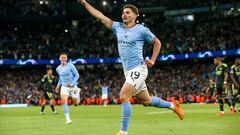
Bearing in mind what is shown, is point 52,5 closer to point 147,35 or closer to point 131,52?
point 147,35

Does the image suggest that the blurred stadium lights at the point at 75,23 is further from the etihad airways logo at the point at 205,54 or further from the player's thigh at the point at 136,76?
the player's thigh at the point at 136,76

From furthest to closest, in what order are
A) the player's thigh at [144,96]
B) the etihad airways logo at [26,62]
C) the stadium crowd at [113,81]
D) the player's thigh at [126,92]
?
the etihad airways logo at [26,62] → the stadium crowd at [113,81] → the player's thigh at [144,96] → the player's thigh at [126,92]

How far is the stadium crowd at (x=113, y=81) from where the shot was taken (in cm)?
4625

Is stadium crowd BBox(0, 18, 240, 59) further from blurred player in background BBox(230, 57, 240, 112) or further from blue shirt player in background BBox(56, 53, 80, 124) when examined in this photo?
blue shirt player in background BBox(56, 53, 80, 124)

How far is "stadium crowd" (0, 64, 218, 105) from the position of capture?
46.2 metres

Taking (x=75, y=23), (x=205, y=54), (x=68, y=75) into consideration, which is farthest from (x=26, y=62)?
(x=68, y=75)

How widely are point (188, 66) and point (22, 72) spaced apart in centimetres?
2108

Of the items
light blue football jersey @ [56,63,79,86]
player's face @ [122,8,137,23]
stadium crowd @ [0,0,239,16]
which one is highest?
stadium crowd @ [0,0,239,16]

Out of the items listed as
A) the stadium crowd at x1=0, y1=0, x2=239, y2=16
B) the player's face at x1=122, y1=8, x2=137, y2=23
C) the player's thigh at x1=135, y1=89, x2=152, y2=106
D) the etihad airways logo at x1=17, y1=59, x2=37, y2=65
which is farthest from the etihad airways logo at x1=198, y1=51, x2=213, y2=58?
the player's face at x1=122, y1=8, x2=137, y2=23

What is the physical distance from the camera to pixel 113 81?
53312 mm

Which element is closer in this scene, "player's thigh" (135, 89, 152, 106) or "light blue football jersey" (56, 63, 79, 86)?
"player's thigh" (135, 89, 152, 106)

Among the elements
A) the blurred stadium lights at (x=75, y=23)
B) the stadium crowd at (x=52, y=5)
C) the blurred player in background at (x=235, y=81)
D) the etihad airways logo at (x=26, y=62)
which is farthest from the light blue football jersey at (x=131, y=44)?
the blurred stadium lights at (x=75, y=23)

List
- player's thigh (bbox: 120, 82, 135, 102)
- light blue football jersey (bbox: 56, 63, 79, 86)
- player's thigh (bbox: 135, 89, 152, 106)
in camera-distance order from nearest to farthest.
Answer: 1. player's thigh (bbox: 120, 82, 135, 102)
2. player's thigh (bbox: 135, 89, 152, 106)
3. light blue football jersey (bbox: 56, 63, 79, 86)

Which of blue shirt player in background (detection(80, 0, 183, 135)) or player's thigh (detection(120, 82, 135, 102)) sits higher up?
blue shirt player in background (detection(80, 0, 183, 135))
